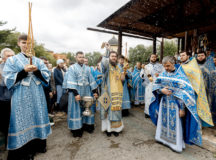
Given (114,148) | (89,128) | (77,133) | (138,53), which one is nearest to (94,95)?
(89,128)

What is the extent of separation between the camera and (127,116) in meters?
4.86

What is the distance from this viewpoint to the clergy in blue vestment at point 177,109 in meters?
2.53

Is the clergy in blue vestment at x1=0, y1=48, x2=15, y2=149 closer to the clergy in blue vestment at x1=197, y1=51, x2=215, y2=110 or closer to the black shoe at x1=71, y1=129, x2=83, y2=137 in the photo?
the black shoe at x1=71, y1=129, x2=83, y2=137

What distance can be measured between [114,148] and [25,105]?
6.32 feet

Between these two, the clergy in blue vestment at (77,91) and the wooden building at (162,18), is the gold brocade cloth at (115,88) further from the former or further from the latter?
the wooden building at (162,18)

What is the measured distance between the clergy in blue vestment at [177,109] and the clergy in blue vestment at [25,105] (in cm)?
237

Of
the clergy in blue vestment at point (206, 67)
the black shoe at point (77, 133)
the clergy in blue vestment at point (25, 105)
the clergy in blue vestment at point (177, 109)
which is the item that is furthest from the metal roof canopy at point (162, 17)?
the black shoe at point (77, 133)

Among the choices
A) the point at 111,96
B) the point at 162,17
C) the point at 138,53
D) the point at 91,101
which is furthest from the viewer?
the point at 138,53

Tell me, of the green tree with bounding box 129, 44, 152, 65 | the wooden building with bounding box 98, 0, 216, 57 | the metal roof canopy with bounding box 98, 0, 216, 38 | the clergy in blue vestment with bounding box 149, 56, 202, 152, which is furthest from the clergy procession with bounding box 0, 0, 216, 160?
the green tree with bounding box 129, 44, 152, 65

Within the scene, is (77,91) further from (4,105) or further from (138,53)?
(138,53)

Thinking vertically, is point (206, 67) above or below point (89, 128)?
above

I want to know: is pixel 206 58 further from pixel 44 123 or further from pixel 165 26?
pixel 44 123

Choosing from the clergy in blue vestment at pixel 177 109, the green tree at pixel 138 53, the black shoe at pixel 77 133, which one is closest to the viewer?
the clergy in blue vestment at pixel 177 109

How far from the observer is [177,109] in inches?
104
